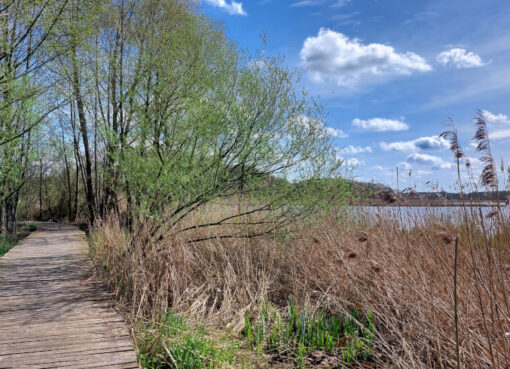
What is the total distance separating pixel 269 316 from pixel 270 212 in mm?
2148

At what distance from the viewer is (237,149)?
6.40 metres

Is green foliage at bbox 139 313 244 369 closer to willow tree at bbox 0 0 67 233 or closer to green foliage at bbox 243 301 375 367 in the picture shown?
green foliage at bbox 243 301 375 367

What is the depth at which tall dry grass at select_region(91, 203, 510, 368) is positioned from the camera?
10.2 ft

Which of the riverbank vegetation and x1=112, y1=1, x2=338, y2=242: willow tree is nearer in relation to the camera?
the riverbank vegetation

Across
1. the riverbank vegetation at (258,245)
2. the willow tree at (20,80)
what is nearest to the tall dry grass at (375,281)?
the riverbank vegetation at (258,245)

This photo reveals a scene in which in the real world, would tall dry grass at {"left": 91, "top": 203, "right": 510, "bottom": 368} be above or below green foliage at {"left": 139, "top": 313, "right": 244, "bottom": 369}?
above

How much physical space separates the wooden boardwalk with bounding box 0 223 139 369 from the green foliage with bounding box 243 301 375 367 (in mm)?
1364

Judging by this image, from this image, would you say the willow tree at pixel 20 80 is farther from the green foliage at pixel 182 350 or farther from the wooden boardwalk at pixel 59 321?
the green foliage at pixel 182 350

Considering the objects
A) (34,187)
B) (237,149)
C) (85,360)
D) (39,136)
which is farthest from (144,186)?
(34,187)

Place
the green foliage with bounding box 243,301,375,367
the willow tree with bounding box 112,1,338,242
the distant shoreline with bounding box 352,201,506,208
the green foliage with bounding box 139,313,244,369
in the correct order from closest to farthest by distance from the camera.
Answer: the green foliage with bounding box 139,313,244,369
the distant shoreline with bounding box 352,201,506,208
the green foliage with bounding box 243,301,375,367
the willow tree with bounding box 112,1,338,242

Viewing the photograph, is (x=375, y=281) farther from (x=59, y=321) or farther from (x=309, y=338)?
(x=59, y=321)

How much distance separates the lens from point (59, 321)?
3871mm

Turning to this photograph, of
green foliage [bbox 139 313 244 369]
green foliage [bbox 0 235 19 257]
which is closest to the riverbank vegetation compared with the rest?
green foliage [bbox 139 313 244 369]

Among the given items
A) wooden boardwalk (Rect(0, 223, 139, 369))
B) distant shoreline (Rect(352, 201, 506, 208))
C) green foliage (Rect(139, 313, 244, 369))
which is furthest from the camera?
distant shoreline (Rect(352, 201, 506, 208))
